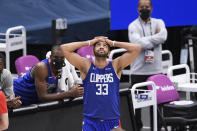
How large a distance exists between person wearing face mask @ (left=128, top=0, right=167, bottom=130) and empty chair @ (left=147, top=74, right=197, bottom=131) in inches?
16.3

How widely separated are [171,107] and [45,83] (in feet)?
5.75

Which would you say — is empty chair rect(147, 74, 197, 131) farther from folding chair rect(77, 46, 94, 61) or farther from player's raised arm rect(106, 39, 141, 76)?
folding chair rect(77, 46, 94, 61)

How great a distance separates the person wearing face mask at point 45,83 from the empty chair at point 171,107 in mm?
1253

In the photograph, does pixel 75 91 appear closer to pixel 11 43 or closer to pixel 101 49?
pixel 101 49

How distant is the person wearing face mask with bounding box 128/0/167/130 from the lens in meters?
7.64

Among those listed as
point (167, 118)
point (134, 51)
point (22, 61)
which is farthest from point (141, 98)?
point (22, 61)

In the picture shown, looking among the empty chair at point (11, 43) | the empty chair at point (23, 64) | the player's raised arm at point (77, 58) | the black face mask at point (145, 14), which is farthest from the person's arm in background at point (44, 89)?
the empty chair at point (11, 43)

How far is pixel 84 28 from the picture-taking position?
1183cm

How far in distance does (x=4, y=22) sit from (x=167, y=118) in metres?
5.93

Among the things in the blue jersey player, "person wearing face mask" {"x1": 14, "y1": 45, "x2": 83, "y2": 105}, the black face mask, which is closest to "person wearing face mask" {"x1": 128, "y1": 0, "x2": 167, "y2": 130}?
the black face mask

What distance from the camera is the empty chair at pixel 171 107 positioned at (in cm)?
688

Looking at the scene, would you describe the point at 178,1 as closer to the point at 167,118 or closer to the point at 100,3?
the point at 100,3

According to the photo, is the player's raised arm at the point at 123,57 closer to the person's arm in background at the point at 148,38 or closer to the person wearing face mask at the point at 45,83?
the person wearing face mask at the point at 45,83

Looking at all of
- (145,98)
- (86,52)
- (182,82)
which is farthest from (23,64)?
(145,98)
